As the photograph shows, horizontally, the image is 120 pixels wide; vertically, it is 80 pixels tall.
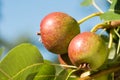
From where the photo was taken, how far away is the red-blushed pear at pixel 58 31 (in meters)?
1.53

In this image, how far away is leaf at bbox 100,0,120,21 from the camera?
4.78ft

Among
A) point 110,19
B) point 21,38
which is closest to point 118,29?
point 110,19

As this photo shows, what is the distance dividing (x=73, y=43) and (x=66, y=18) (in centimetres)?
17

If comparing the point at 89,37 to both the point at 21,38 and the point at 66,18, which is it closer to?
the point at 66,18

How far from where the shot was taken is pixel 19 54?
1.56 metres

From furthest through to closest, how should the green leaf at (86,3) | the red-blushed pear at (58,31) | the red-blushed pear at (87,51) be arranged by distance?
the green leaf at (86,3) < the red-blushed pear at (58,31) < the red-blushed pear at (87,51)

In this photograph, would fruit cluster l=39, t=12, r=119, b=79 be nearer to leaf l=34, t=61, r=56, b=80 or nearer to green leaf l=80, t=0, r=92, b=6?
leaf l=34, t=61, r=56, b=80

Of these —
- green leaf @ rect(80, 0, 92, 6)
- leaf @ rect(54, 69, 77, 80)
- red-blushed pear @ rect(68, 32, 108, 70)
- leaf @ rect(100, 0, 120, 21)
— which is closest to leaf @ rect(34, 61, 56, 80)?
leaf @ rect(54, 69, 77, 80)

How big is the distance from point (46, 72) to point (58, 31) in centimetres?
19

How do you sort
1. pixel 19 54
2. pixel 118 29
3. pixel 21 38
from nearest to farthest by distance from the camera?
1. pixel 19 54
2. pixel 118 29
3. pixel 21 38

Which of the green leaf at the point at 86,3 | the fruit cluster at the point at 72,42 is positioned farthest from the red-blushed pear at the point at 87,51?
the green leaf at the point at 86,3

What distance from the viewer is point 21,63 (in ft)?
5.08

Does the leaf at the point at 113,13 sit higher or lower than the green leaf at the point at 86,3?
higher

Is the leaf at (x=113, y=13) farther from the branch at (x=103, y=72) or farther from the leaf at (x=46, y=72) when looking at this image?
the leaf at (x=46, y=72)
